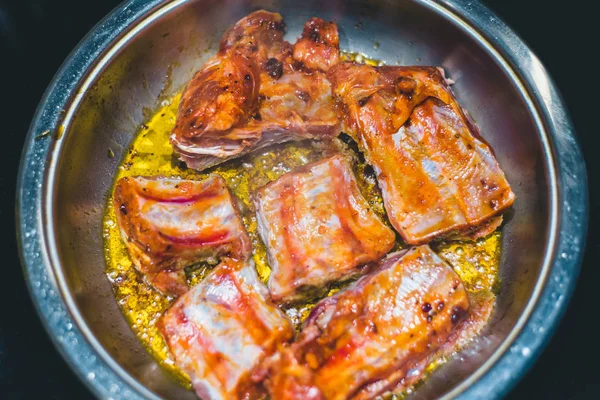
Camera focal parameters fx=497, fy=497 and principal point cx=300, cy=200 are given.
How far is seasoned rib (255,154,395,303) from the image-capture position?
2.76 metres

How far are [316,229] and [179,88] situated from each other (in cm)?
162

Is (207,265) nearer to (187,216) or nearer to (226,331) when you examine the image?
(187,216)

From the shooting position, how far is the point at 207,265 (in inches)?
120

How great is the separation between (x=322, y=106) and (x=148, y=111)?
128 cm

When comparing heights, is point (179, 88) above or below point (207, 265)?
above

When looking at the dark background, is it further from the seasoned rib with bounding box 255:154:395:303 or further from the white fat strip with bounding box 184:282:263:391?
the seasoned rib with bounding box 255:154:395:303

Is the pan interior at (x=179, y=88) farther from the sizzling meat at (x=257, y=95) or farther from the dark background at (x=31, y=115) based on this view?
the dark background at (x=31, y=115)

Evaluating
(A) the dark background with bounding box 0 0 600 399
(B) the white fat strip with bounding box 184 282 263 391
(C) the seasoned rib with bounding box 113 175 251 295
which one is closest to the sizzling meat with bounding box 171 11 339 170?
(C) the seasoned rib with bounding box 113 175 251 295

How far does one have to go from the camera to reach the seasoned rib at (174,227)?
2811mm

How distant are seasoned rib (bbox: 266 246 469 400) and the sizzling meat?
42.6 inches

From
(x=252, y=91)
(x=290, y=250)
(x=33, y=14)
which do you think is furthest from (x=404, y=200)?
(x=33, y=14)

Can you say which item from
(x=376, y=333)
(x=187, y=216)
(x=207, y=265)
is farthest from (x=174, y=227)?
(x=376, y=333)

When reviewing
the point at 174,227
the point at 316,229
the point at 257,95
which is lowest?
the point at 316,229

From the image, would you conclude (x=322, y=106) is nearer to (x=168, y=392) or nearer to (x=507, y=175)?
(x=507, y=175)
